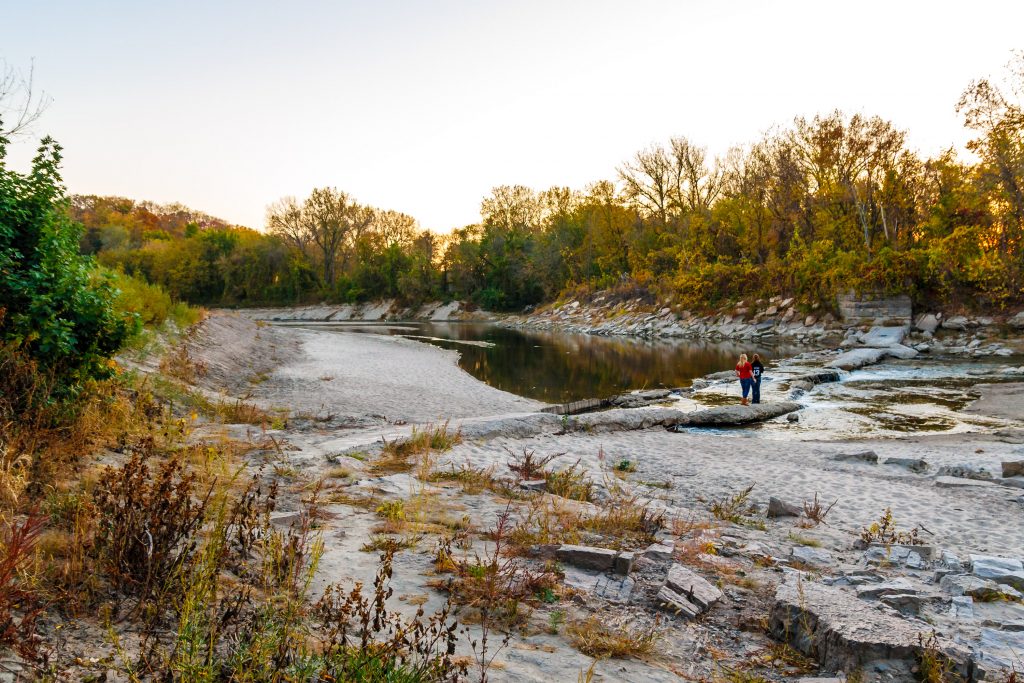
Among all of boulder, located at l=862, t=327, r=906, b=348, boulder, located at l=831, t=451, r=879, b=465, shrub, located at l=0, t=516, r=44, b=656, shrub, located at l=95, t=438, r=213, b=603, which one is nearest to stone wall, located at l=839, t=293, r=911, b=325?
boulder, located at l=862, t=327, r=906, b=348

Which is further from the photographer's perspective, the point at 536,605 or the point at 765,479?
the point at 765,479

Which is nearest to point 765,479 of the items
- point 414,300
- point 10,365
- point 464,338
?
point 10,365

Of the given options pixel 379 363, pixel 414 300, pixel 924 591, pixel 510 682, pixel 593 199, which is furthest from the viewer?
pixel 414 300

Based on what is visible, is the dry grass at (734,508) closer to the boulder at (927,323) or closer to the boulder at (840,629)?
the boulder at (840,629)

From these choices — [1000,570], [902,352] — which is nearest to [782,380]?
[902,352]

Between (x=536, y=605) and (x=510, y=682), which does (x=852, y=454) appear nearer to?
(x=536, y=605)

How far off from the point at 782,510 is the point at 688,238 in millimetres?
55411

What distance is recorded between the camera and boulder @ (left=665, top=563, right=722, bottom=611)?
4789mm

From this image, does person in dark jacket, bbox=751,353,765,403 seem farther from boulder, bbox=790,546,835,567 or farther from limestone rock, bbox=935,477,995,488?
boulder, bbox=790,546,835,567

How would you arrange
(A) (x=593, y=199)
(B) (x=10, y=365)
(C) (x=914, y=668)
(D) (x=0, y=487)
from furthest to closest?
(A) (x=593, y=199)
(B) (x=10, y=365)
(D) (x=0, y=487)
(C) (x=914, y=668)

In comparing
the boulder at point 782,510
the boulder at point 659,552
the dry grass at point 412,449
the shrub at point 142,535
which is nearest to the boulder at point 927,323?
the boulder at point 782,510

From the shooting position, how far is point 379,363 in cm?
2911

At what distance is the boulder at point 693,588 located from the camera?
479cm

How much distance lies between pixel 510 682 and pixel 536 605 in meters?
1.12
